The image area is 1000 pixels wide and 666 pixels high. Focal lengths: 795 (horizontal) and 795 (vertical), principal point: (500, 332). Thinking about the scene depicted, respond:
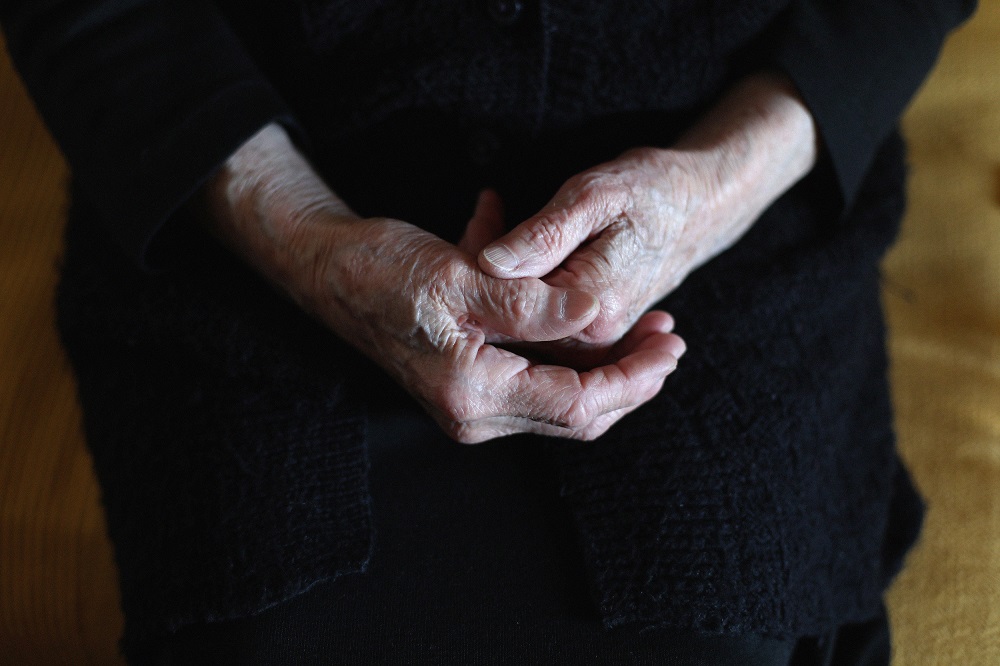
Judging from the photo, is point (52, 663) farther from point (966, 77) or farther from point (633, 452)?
point (966, 77)

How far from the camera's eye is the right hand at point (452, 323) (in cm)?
69

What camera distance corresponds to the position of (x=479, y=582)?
72 centimetres

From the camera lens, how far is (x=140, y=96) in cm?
76

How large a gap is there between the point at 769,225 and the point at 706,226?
139mm

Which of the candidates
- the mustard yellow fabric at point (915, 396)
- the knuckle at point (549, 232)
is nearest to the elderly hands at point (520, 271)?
the knuckle at point (549, 232)

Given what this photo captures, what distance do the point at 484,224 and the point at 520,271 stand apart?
100mm

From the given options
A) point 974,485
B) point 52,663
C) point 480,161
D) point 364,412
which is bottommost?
point 974,485

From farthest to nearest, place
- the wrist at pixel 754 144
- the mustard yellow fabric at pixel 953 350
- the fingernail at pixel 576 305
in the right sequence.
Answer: the mustard yellow fabric at pixel 953 350
the wrist at pixel 754 144
the fingernail at pixel 576 305

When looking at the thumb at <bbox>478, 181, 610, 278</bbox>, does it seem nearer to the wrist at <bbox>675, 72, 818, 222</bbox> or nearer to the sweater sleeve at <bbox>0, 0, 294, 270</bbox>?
the wrist at <bbox>675, 72, 818, 222</bbox>

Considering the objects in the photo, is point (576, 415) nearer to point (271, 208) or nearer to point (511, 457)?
point (511, 457)

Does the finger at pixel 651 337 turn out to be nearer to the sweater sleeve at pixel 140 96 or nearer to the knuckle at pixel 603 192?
the knuckle at pixel 603 192

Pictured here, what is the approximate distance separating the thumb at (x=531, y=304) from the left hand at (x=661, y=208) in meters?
0.01

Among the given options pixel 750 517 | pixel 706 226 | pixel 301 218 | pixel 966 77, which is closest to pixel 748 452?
pixel 750 517

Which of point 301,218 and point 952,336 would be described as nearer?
point 301,218
